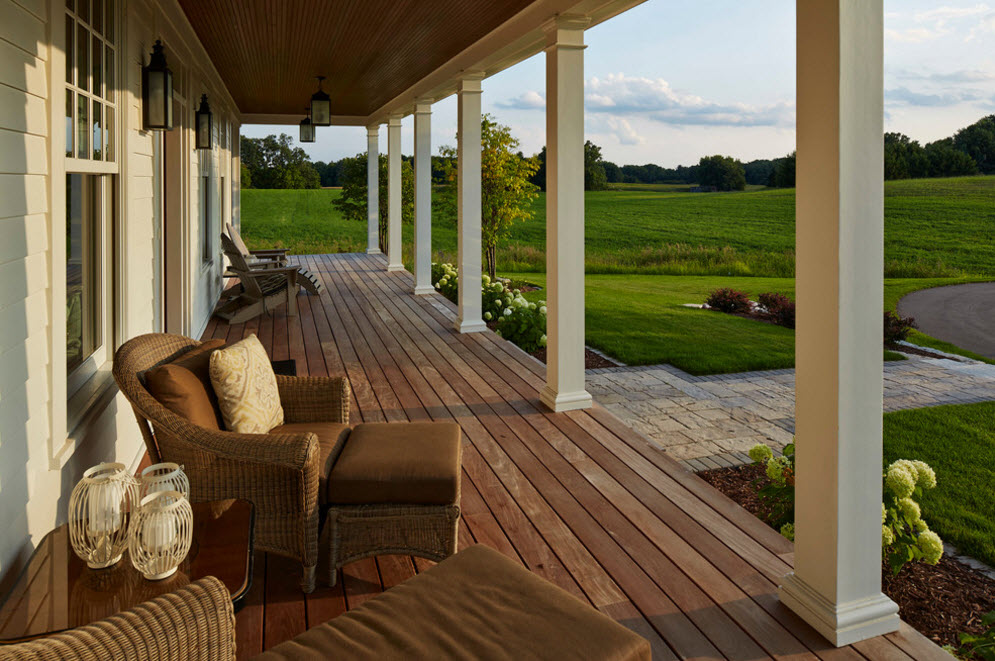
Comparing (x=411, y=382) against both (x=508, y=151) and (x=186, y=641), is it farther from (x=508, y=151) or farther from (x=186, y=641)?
(x=508, y=151)

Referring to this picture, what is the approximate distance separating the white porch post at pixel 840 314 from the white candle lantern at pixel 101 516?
2.01 m

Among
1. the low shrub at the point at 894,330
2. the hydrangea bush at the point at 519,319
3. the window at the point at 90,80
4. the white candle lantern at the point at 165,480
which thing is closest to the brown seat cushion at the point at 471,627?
the white candle lantern at the point at 165,480

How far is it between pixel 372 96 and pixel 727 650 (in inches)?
381

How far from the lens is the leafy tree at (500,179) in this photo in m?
12.0

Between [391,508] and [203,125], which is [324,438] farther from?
[203,125]

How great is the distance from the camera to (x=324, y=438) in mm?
3021

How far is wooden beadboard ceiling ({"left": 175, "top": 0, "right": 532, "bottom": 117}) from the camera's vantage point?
17.3 ft

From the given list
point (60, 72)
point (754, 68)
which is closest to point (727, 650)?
point (60, 72)

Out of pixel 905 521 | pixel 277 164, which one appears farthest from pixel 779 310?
pixel 277 164

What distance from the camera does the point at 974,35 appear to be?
1564 cm

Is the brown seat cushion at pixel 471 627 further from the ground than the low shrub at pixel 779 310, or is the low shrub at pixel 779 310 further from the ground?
the low shrub at pixel 779 310

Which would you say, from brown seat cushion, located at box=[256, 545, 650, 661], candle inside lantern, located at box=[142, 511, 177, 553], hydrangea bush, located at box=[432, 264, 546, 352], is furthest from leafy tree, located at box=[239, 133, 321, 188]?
brown seat cushion, located at box=[256, 545, 650, 661]

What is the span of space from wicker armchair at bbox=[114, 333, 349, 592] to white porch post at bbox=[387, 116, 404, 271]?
31.6 ft

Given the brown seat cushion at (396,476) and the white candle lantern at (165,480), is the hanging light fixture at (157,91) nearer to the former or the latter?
the brown seat cushion at (396,476)
